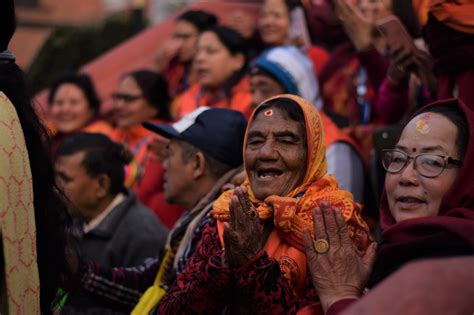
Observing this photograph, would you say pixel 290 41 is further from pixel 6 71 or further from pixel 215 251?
pixel 6 71

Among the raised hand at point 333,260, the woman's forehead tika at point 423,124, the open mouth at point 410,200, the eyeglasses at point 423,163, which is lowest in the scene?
the raised hand at point 333,260

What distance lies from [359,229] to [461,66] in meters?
1.39

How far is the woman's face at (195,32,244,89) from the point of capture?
8.14 meters

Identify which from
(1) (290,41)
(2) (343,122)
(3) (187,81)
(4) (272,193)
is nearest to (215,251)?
(4) (272,193)

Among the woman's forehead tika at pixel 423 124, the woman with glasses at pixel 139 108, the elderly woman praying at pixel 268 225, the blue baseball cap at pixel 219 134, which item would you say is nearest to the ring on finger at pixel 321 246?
the elderly woman praying at pixel 268 225

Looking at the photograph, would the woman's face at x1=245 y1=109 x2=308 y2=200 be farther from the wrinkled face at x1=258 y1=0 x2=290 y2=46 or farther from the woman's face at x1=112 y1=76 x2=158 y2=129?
the wrinkled face at x1=258 y1=0 x2=290 y2=46

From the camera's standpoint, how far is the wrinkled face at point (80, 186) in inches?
247

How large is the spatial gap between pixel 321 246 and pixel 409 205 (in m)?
0.35

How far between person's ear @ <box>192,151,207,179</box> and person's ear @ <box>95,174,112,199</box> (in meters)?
1.07

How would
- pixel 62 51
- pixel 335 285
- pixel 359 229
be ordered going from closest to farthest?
1. pixel 335 285
2. pixel 359 229
3. pixel 62 51

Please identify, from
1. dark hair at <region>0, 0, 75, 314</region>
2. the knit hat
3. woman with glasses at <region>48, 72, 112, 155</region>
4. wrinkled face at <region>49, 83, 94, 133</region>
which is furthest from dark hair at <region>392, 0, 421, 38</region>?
dark hair at <region>0, 0, 75, 314</region>

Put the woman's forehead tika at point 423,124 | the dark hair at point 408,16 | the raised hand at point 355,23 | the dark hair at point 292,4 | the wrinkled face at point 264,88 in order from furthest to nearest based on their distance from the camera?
the dark hair at point 292,4, the dark hair at point 408,16, the raised hand at point 355,23, the wrinkled face at point 264,88, the woman's forehead tika at point 423,124

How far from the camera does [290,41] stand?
A: 27.6 feet

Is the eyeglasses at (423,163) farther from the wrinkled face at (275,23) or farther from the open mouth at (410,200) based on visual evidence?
the wrinkled face at (275,23)
